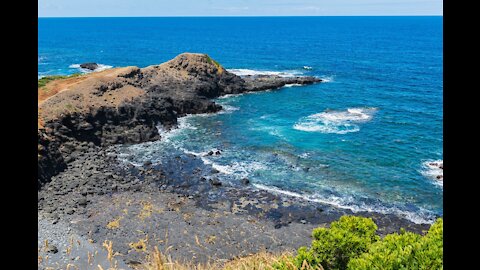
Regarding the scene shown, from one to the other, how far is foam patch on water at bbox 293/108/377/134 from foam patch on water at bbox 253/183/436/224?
21.4 m

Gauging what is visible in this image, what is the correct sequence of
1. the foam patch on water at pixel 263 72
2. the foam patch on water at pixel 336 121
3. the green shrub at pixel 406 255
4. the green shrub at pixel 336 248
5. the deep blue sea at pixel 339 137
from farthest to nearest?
1. the foam patch on water at pixel 263 72
2. the foam patch on water at pixel 336 121
3. the deep blue sea at pixel 339 137
4. the green shrub at pixel 336 248
5. the green shrub at pixel 406 255

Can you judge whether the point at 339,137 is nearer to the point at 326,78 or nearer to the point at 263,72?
the point at 326,78

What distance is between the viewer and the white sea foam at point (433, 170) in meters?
46.1

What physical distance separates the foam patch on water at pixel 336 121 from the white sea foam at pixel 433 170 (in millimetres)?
13820

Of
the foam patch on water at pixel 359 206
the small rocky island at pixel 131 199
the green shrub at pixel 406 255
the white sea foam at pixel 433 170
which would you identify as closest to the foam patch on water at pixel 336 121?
the white sea foam at pixel 433 170

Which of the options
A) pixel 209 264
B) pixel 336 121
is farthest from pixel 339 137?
pixel 209 264

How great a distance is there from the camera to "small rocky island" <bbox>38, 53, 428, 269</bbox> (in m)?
34.6

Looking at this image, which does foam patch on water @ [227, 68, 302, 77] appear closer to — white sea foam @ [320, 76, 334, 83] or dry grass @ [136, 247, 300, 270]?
white sea foam @ [320, 76, 334, 83]

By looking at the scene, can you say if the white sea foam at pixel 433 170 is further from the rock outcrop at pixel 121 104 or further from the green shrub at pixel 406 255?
the rock outcrop at pixel 121 104

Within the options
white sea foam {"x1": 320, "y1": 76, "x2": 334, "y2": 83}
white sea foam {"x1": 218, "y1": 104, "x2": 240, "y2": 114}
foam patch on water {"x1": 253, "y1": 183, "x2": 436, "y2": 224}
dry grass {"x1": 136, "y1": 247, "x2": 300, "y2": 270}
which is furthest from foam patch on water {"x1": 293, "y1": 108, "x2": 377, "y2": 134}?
dry grass {"x1": 136, "y1": 247, "x2": 300, "y2": 270}

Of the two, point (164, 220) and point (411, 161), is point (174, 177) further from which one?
point (411, 161)
